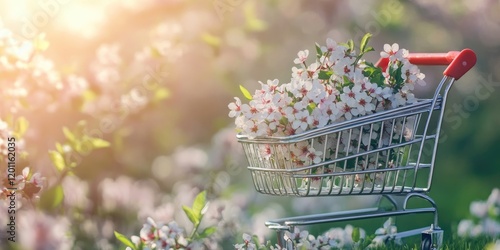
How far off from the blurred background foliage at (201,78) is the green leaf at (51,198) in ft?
1.38

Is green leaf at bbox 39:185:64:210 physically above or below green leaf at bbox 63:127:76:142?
below

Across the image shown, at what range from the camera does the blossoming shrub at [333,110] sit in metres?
2.86

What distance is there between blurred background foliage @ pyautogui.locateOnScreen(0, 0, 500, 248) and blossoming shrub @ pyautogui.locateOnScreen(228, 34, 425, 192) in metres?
1.45

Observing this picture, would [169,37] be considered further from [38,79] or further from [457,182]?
[457,182]

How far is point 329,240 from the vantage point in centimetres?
343

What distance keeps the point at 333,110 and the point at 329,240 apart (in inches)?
30.6

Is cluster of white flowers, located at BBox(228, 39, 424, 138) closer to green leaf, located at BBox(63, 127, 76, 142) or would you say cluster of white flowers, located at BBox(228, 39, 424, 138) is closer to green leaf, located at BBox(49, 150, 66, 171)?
green leaf, located at BBox(49, 150, 66, 171)

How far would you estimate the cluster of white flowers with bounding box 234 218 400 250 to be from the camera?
3176 millimetres

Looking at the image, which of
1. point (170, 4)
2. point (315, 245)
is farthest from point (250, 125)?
point (170, 4)

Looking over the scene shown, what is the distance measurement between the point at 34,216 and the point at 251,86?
251 centimetres

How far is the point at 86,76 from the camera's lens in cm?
444

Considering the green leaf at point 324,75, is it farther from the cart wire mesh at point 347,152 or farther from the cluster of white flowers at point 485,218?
the cluster of white flowers at point 485,218

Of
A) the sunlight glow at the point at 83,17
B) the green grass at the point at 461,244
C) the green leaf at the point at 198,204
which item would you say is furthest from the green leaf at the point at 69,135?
the green grass at the point at 461,244

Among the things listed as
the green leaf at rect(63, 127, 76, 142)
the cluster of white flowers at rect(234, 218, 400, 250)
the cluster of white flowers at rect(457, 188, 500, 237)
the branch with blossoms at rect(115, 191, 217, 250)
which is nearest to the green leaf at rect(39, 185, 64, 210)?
the green leaf at rect(63, 127, 76, 142)
